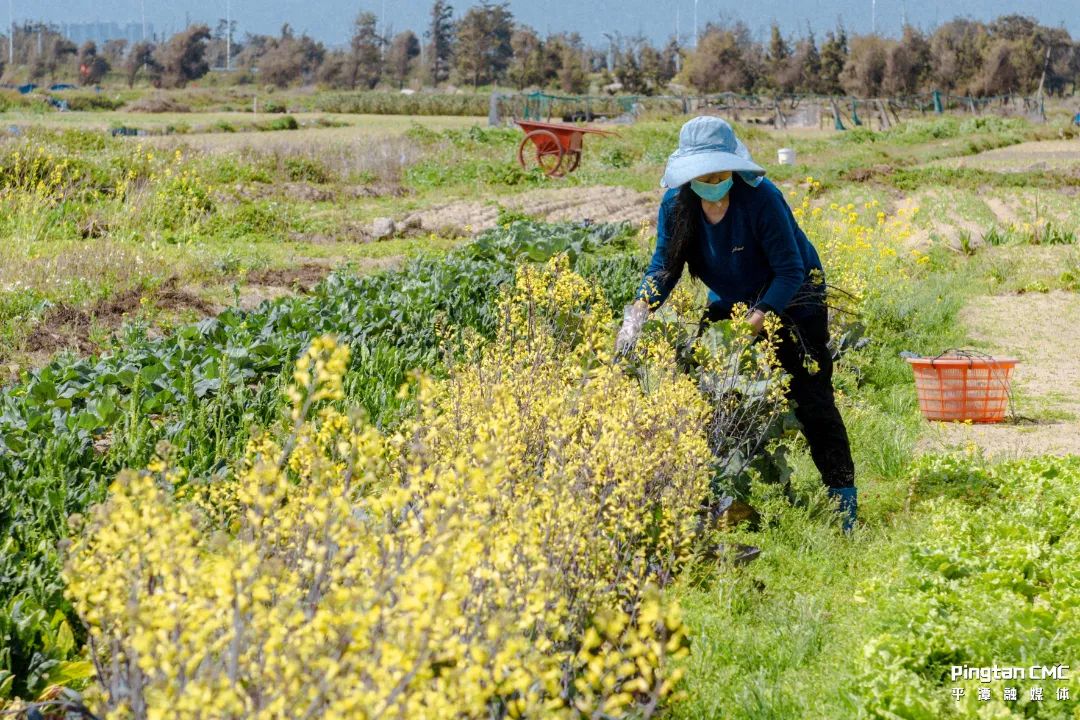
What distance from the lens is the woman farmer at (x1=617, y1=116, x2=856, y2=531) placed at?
4.34 meters

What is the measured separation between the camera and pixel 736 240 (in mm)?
4500

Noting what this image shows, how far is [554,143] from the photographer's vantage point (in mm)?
21016

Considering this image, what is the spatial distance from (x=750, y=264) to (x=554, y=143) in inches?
662

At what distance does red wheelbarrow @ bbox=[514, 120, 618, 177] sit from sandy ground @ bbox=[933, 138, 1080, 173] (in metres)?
7.81

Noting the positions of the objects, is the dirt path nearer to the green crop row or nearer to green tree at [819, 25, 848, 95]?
the green crop row

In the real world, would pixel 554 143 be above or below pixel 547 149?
above

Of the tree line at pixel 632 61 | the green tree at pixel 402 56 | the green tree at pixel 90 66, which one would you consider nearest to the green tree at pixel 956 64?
the tree line at pixel 632 61

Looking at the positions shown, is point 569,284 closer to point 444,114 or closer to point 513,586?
point 513,586

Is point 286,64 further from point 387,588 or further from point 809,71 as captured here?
point 387,588

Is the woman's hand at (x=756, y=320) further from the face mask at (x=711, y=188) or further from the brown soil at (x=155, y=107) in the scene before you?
the brown soil at (x=155, y=107)

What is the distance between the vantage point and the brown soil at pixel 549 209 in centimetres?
1324

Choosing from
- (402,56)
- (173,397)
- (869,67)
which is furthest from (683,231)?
(402,56)

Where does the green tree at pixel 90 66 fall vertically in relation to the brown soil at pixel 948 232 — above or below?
above

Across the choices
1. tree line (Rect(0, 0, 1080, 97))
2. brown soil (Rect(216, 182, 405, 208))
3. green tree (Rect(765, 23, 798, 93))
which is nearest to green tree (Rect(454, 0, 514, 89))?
tree line (Rect(0, 0, 1080, 97))
